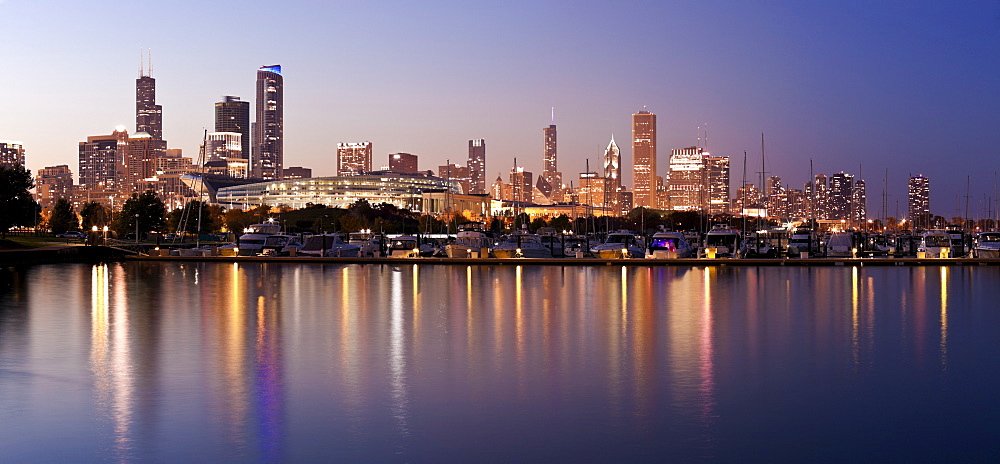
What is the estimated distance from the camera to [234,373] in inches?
611

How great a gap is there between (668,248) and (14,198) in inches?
1719

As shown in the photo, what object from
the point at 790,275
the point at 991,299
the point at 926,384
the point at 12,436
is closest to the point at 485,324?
the point at 926,384

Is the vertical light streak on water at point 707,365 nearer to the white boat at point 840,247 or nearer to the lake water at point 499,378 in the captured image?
the lake water at point 499,378

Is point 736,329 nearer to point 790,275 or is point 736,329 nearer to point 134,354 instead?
point 134,354

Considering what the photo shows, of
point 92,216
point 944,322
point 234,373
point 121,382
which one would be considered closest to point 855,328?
point 944,322

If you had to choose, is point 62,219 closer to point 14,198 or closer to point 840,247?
point 14,198

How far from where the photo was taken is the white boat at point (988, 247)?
54500 millimetres

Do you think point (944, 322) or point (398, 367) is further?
point (944, 322)

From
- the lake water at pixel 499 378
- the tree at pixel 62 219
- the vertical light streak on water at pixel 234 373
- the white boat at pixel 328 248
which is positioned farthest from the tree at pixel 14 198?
the tree at pixel 62 219

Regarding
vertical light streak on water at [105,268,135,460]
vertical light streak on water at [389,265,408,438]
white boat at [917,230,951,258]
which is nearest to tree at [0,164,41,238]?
vertical light streak on water at [105,268,135,460]

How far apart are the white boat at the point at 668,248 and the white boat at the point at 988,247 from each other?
16618mm

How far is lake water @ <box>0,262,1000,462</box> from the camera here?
11039 mm

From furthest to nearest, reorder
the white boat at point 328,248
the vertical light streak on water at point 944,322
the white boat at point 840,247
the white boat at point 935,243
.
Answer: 1. the white boat at point 840,247
2. the white boat at point 328,248
3. the white boat at point 935,243
4. the vertical light streak on water at point 944,322

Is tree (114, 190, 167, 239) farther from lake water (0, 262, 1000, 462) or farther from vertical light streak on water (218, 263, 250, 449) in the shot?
vertical light streak on water (218, 263, 250, 449)
